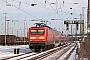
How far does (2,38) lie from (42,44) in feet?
151

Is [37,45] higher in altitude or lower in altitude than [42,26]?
lower

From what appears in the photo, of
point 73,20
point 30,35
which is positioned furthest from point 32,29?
point 73,20

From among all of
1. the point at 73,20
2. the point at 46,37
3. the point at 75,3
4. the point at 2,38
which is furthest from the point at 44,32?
the point at 2,38

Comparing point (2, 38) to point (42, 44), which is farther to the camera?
point (2, 38)

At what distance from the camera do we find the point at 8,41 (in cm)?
7931

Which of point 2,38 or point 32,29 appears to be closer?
point 32,29

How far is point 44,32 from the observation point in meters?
34.1

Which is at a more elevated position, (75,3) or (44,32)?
(75,3)

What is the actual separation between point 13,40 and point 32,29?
153ft

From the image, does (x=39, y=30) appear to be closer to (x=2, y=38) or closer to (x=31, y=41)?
(x=31, y=41)

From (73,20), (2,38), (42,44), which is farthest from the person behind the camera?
(2,38)

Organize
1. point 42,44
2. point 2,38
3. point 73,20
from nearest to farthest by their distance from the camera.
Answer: point 42,44 → point 73,20 → point 2,38

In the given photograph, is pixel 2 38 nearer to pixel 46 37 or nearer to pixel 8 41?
pixel 8 41

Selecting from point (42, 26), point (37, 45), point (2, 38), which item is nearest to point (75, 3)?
point (42, 26)
